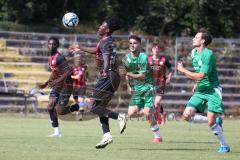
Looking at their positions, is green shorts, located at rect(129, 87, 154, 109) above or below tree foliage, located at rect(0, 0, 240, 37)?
below

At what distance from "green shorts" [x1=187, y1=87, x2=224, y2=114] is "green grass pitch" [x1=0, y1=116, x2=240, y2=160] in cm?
78

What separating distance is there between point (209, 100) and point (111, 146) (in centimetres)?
214

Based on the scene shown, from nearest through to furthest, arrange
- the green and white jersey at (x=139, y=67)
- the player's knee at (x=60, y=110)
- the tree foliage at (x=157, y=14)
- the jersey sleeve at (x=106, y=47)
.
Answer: the jersey sleeve at (x=106, y=47) → the green and white jersey at (x=139, y=67) → the player's knee at (x=60, y=110) → the tree foliage at (x=157, y=14)

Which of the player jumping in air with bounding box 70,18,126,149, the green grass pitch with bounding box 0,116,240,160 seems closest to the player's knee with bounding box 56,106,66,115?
the green grass pitch with bounding box 0,116,240,160

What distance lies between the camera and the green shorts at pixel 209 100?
14.2 metres

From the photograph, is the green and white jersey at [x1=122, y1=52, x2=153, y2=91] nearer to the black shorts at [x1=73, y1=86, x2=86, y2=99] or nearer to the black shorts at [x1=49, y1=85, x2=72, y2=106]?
the black shorts at [x1=73, y1=86, x2=86, y2=99]

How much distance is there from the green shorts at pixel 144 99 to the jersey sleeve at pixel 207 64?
8.19 ft

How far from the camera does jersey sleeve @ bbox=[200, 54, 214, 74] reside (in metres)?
13.9

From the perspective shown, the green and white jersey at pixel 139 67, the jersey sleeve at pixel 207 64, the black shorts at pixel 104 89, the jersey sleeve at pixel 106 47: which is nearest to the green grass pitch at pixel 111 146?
the black shorts at pixel 104 89

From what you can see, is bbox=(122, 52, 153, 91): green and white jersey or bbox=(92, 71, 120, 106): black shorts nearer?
bbox=(92, 71, 120, 106): black shorts

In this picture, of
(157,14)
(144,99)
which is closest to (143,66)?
(144,99)

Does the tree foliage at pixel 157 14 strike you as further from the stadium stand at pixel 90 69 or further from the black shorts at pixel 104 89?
the black shorts at pixel 104 89

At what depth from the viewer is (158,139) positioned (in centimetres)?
1667

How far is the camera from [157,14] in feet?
117
